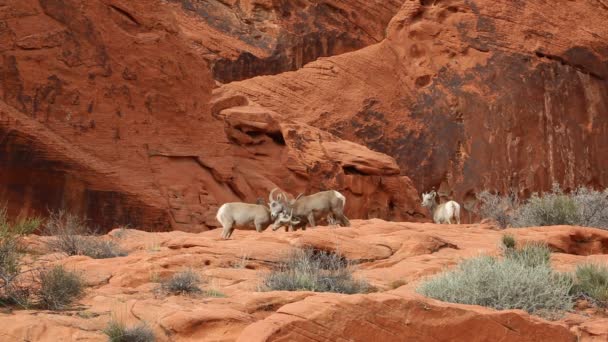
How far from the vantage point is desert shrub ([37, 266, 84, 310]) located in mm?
8855

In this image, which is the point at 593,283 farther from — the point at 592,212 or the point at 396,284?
the point at 592,212

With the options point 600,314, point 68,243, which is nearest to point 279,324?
point 600,314

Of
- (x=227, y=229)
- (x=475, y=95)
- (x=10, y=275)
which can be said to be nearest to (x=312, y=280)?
(x=10, y=275)

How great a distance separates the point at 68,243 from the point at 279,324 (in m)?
6.30

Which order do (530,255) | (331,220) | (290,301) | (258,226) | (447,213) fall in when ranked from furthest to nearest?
1. (447,213)
2. (331,220)
3. (258,226)
4. (530,255)
5. (290,301)

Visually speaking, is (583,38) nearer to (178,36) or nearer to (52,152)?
(178,36)

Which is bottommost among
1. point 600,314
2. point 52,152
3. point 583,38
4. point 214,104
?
point 600,314

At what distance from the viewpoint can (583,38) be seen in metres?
33.3

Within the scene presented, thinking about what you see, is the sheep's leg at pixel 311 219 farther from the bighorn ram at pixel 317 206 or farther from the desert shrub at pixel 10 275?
the desert shrub at pixel 10 275

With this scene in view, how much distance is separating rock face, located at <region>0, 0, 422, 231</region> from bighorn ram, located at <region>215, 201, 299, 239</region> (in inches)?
136

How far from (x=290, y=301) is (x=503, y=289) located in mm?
2269

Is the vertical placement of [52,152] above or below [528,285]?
above

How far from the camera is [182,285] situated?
9289mm

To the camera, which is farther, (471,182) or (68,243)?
(471,182)
